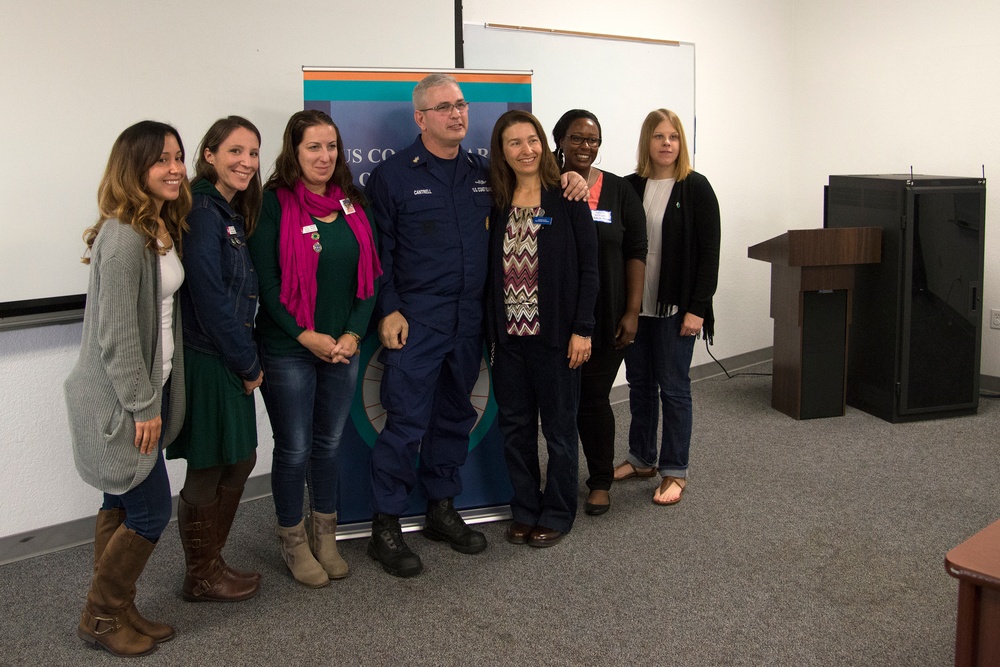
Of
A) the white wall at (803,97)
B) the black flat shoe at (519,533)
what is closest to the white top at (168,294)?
the black flat shoe at (519,533)

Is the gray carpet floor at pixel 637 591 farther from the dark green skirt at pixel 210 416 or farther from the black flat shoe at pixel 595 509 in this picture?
the dark green skirt at pixel 210 416

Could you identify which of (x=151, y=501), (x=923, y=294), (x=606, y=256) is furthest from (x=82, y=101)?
(x=923, y=294)

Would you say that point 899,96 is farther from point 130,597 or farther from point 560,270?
point 130,597

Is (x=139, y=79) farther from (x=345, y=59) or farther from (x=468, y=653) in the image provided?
(x=468, y=653)

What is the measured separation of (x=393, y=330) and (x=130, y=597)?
1.08m

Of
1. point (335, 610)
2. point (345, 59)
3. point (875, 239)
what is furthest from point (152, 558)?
point (875, 239)

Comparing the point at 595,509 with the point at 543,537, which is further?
the point at 595,509

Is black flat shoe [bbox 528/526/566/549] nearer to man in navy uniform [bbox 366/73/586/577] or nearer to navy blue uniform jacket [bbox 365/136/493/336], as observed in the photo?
man in navy uniform [bbox 366/73/586/577]

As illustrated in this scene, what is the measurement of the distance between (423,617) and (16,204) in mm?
1807

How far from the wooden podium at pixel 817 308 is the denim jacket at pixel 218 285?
287 centimetres

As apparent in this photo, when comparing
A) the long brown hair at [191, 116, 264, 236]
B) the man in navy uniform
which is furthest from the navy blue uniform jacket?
the long brown hair at [191, 116, 264, 236]

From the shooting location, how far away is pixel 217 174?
2471mm

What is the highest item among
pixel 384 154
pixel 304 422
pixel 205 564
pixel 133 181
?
pixel 384 154

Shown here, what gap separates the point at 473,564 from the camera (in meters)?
2.96
